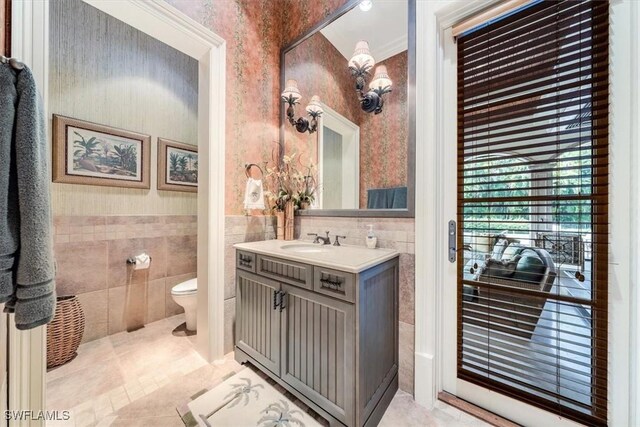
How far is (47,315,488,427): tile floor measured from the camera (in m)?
1.28

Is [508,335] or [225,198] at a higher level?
[225,198]

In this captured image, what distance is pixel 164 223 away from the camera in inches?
98.6

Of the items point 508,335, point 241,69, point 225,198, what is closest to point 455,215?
point 508,335

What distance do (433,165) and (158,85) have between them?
2695 millimetres

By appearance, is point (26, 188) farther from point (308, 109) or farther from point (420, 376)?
point (420, 376)

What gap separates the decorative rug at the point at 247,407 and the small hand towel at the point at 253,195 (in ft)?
3.89

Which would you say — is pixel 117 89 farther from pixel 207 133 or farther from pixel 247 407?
pixel 247 407

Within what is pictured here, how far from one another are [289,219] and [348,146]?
29.6 inches

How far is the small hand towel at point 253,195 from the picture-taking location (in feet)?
6.15

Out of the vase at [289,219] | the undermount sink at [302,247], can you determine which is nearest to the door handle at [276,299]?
the undermount sink at [302,247]

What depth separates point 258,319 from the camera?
5.16 ft

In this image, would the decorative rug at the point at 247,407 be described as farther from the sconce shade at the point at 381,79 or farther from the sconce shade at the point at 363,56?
the sconce shade at the point at 363,56

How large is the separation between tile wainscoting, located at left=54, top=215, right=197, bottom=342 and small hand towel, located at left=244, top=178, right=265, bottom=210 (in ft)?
4.03

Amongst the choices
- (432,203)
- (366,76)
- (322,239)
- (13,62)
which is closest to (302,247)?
(322,239)
